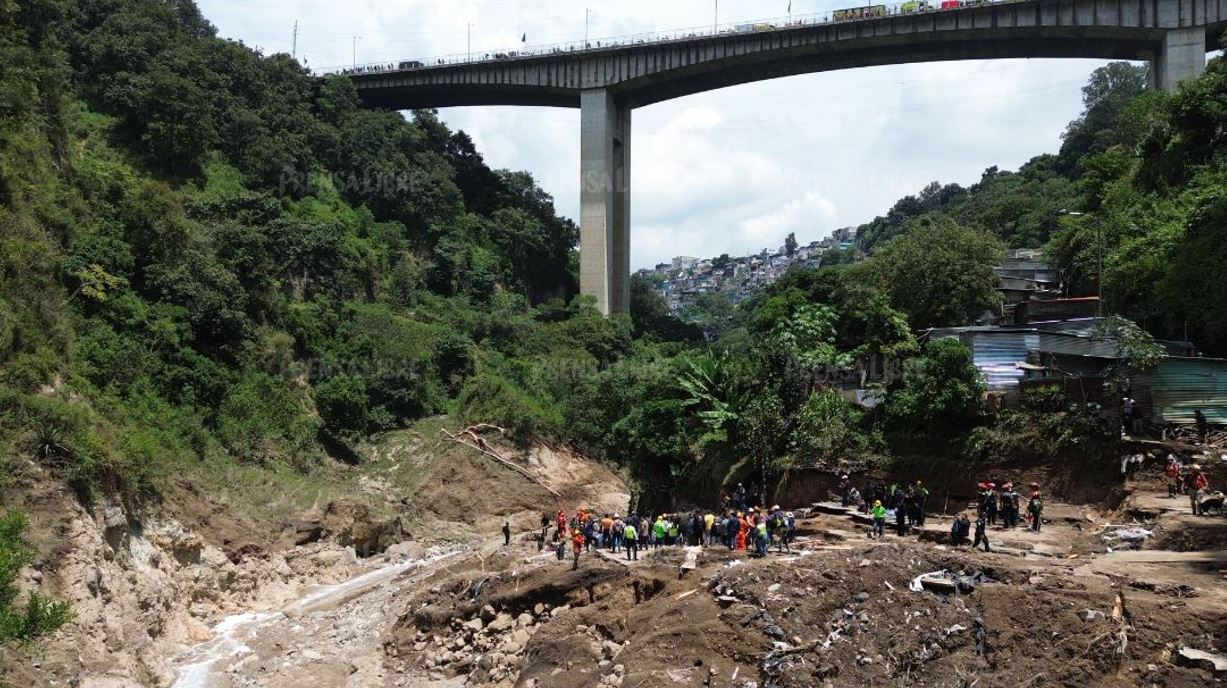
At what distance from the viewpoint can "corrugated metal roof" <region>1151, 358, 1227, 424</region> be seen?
25.7 metres

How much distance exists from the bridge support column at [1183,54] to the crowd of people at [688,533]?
46.4 m

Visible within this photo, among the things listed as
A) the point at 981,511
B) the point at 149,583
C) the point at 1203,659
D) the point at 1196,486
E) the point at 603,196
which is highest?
the point at 603,196

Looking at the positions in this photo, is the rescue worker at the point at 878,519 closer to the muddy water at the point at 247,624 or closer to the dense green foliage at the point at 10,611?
the muddy water at the point at 247,624

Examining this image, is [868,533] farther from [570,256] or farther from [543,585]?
[570,256]

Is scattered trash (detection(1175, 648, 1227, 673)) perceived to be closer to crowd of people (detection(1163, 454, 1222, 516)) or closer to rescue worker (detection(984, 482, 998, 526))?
crowd of people (detection(1163, 454, 1222, 516))

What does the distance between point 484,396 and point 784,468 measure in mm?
22806

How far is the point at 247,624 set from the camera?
3011cm

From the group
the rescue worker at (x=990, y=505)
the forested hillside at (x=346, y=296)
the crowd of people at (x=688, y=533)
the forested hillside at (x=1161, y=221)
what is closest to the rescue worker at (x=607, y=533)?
the crowd of people at (x=688, y=533)

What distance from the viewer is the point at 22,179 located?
3550cm

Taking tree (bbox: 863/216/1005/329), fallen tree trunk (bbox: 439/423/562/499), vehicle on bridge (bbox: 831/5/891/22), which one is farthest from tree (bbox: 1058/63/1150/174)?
fallen tree trunk (bbox: 439/423/562/499)

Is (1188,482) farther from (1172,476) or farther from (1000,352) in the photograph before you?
(1000,352)

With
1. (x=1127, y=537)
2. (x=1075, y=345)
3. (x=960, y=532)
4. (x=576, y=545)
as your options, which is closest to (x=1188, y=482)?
(x=1127, y=537)

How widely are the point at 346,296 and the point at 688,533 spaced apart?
35.7 meters

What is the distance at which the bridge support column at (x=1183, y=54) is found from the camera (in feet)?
184
